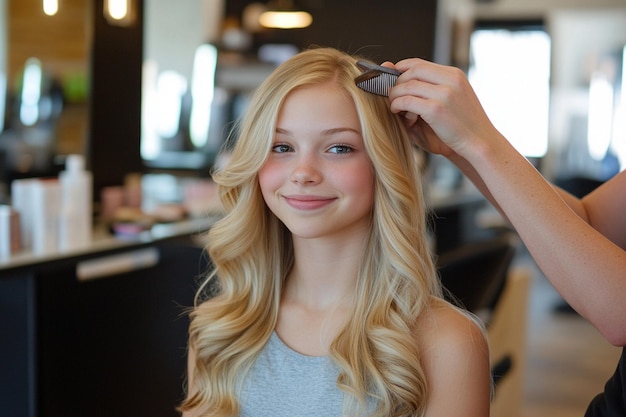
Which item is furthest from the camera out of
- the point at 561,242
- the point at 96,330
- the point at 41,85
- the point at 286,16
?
the point at 286,16

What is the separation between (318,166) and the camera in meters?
1.23

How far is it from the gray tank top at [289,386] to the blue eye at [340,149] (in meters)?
0.32

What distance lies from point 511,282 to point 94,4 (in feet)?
6.67

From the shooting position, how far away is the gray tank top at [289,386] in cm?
125

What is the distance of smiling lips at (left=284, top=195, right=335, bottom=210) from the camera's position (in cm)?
122

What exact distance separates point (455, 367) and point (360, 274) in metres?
0.22

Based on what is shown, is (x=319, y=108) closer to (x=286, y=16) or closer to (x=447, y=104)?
(x=447, y=104)

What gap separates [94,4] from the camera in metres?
3.39

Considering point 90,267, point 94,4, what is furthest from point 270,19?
point 90,267

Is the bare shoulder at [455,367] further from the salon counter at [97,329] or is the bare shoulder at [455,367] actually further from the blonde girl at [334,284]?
the salon counter at [97,329]

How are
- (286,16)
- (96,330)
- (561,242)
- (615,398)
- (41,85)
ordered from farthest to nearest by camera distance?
(286,16) → (41,85) → (96,330) → (615,398) → (561,242)

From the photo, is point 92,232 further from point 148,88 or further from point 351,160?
point 148,88

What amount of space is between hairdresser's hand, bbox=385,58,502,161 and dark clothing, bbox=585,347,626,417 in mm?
359

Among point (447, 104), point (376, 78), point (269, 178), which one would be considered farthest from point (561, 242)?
point (269, 178)
